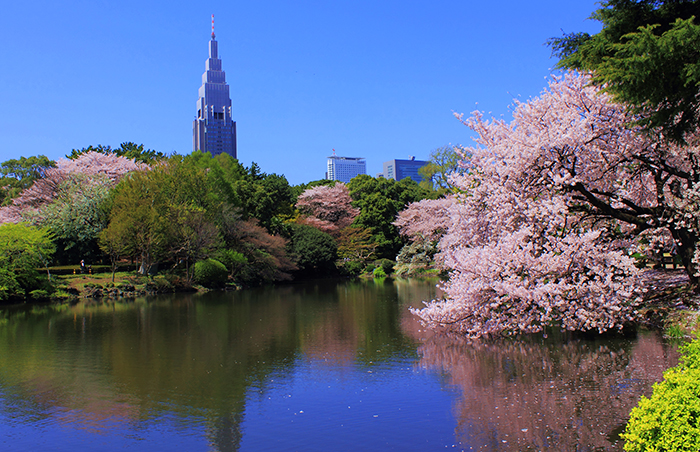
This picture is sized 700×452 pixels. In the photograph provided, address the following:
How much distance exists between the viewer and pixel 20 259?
24.9 m

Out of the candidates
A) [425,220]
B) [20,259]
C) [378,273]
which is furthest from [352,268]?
[20,259]

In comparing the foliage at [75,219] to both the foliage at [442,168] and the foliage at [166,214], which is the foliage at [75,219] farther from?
the foliage at [442,168]

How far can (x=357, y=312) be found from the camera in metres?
18.9

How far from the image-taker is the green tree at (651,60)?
8133mm

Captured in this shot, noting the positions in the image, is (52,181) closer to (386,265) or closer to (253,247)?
(253,247)

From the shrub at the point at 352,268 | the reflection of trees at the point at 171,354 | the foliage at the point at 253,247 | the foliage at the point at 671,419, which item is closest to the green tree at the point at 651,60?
the foliage at the point at 671,419

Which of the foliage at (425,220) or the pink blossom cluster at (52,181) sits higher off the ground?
the pink blossom cluster at (52,181)

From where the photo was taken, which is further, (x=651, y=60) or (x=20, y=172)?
(x=20, y=172)

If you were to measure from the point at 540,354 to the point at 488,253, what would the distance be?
2.27 metres

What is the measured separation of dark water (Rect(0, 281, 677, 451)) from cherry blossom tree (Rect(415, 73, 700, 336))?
2.49 feet

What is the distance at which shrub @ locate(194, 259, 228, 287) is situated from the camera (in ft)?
105

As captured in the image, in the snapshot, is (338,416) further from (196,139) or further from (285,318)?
(196,139)

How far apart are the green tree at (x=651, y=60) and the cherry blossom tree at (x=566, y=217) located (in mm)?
754

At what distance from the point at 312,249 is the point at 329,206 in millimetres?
9142
